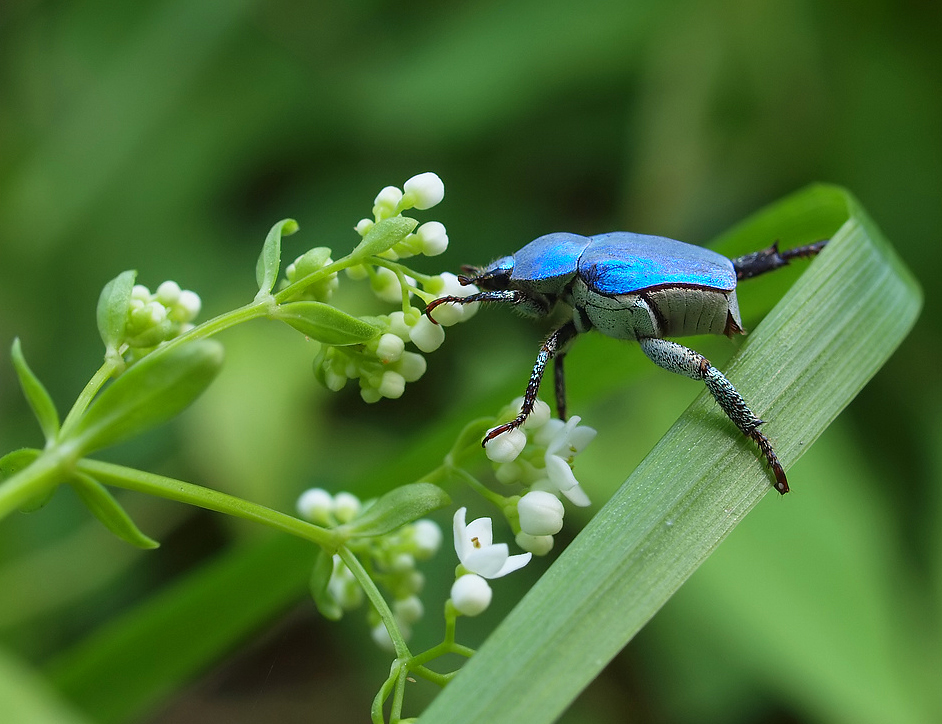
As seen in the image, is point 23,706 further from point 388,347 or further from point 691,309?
point 691,309

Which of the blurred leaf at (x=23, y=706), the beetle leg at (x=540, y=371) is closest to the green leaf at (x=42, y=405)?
the blurred leaf at (x=23, y=706)

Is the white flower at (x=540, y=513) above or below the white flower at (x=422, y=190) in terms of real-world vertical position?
below

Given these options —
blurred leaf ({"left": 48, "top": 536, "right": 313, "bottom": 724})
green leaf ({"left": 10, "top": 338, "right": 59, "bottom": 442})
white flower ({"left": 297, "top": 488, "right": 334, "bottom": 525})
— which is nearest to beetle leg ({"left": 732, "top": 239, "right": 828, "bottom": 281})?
white flower ({"left": 297, "top": 488, "right": 334, "bottom": 525})

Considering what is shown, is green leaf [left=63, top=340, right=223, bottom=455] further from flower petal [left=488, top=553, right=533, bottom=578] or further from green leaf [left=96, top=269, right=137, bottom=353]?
flower petal [left=488, top=553, right=533, bottom=578]

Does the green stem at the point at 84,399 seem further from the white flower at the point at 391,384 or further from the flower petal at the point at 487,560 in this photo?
the flower petal at the point at 487,560

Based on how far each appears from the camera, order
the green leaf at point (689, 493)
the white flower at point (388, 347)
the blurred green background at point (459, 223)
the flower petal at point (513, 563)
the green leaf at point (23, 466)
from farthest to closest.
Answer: the blurred green background at point (459, 223), the white flower at point (388, 347), the flower petal at point (513, 563), the green leaf at point (23, 466), the green leaf at point (689, 493)

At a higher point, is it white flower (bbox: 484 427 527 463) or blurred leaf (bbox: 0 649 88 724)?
blurred leaf (bbox: 0 649 88 724)

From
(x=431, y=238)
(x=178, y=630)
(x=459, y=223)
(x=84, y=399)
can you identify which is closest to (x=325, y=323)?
(x=431, y=238)
